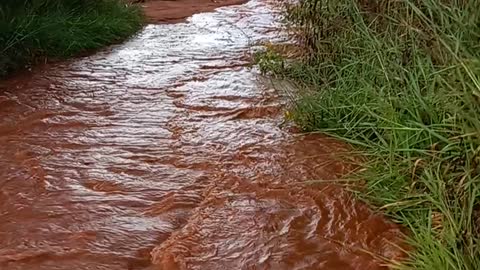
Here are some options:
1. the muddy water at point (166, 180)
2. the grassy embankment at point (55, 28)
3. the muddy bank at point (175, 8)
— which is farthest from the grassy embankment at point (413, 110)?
the muddy bank at point (175, 8)

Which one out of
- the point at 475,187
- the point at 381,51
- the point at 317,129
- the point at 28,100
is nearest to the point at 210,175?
the point at 317,129

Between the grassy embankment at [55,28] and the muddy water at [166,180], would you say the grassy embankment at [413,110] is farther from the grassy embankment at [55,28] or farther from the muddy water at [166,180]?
the grassy embankment at [55,28]

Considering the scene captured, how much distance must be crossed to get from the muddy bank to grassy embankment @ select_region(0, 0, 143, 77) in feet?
3.74

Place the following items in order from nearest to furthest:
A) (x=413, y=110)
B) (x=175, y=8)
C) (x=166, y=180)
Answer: (x=413, y=110), (x=166, y=180), (x=175, y=8)

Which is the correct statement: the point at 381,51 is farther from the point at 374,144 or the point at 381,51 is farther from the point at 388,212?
the point at 388,212

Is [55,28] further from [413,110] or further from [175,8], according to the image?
[413,110]

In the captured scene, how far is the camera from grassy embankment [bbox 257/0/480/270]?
2.86 metres

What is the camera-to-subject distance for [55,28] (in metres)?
6.41

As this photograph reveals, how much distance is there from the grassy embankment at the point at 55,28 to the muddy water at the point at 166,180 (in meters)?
0.24

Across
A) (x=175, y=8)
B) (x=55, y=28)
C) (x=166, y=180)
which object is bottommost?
(x=175, y=8)

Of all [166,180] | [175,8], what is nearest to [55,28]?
[166,180]

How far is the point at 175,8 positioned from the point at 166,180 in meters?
6.23

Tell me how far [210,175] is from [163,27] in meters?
4.73

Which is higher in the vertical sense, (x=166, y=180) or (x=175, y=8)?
(x=166, y=180)
